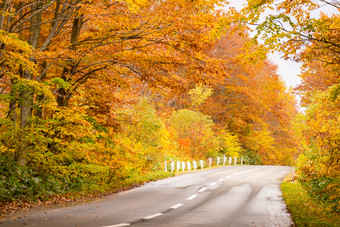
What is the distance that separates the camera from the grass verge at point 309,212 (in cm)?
891

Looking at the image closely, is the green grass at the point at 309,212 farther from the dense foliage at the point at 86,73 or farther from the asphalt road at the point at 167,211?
the dense foliage at the point at 86,73

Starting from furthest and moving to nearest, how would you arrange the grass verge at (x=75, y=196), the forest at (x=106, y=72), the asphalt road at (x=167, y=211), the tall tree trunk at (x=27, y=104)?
the tall tree trunk at (x=27, y=104) → the forest at (x=106, y=72) → the grass verge at (x=75, y=196) → the asphalt road at (x=167, y=211)

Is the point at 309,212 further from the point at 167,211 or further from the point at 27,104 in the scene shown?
the point at 27,104

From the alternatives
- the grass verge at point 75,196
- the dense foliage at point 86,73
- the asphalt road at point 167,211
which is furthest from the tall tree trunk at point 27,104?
the asphalt road at point 167,211

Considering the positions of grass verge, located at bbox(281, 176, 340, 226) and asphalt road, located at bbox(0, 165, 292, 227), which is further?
grass verge, located at bbox(281, 176, 340, 226)

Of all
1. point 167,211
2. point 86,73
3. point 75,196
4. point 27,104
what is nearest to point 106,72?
point 86,73

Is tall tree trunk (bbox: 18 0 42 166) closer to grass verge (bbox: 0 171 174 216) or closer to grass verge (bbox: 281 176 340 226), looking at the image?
grass verge (bbox: 0 171 174 216)

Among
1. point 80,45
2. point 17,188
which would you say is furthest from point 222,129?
point 17,188

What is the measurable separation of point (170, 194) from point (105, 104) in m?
4.16

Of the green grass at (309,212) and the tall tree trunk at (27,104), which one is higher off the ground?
the tall tree trunk at (27,104)

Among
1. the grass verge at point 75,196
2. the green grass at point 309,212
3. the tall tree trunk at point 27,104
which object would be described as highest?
the tall tree trunk at point 27,104

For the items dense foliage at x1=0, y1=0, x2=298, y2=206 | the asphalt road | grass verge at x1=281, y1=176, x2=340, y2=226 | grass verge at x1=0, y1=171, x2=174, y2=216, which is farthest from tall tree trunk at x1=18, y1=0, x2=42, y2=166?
grass verge at x1=281, y1=176, x2=340, y2=226

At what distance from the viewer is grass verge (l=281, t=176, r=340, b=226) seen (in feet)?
29.2

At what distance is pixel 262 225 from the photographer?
8.62 metres
